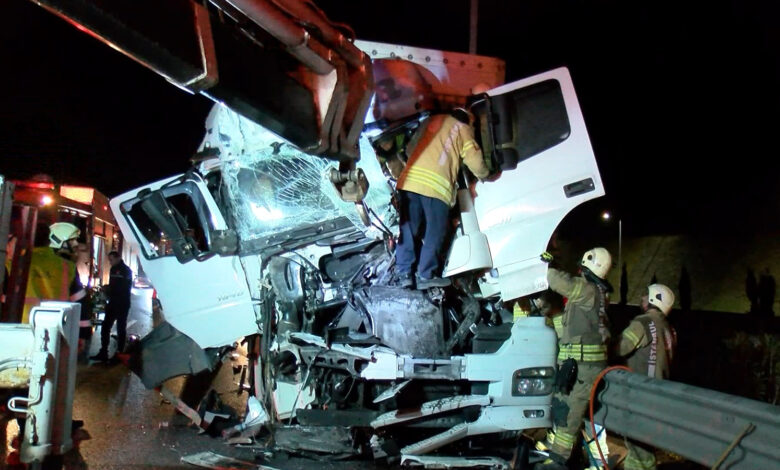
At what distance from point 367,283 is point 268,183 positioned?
3.46ft

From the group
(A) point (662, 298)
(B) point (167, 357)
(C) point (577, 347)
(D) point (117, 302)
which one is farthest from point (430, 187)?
(D) point (117, 302)

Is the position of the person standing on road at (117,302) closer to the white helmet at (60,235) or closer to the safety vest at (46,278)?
the white helmet at (60,235)

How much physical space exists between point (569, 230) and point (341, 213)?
18979 mm

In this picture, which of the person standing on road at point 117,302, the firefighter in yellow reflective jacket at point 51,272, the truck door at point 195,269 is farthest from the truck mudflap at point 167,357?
the person standing on road at point 117,302

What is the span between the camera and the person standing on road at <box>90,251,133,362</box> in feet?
24.1

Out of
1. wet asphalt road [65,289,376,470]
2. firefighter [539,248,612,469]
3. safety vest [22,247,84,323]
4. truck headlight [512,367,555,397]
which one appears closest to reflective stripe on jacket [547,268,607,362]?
firefighter [539,248,612,469]

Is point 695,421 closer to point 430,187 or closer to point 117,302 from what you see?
point 430,187

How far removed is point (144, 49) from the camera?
1908mm

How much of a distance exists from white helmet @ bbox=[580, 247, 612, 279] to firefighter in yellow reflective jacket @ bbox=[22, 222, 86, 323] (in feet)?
13.5

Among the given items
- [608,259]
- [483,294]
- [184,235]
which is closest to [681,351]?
[608,259]

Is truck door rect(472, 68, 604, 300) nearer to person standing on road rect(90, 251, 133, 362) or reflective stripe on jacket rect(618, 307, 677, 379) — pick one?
reflective stripe on jacket rect(618, 307, 677, 379)

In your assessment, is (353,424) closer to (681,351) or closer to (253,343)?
(253,343)

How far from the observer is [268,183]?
169 inches

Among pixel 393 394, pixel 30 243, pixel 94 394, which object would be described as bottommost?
pixel 94 394
